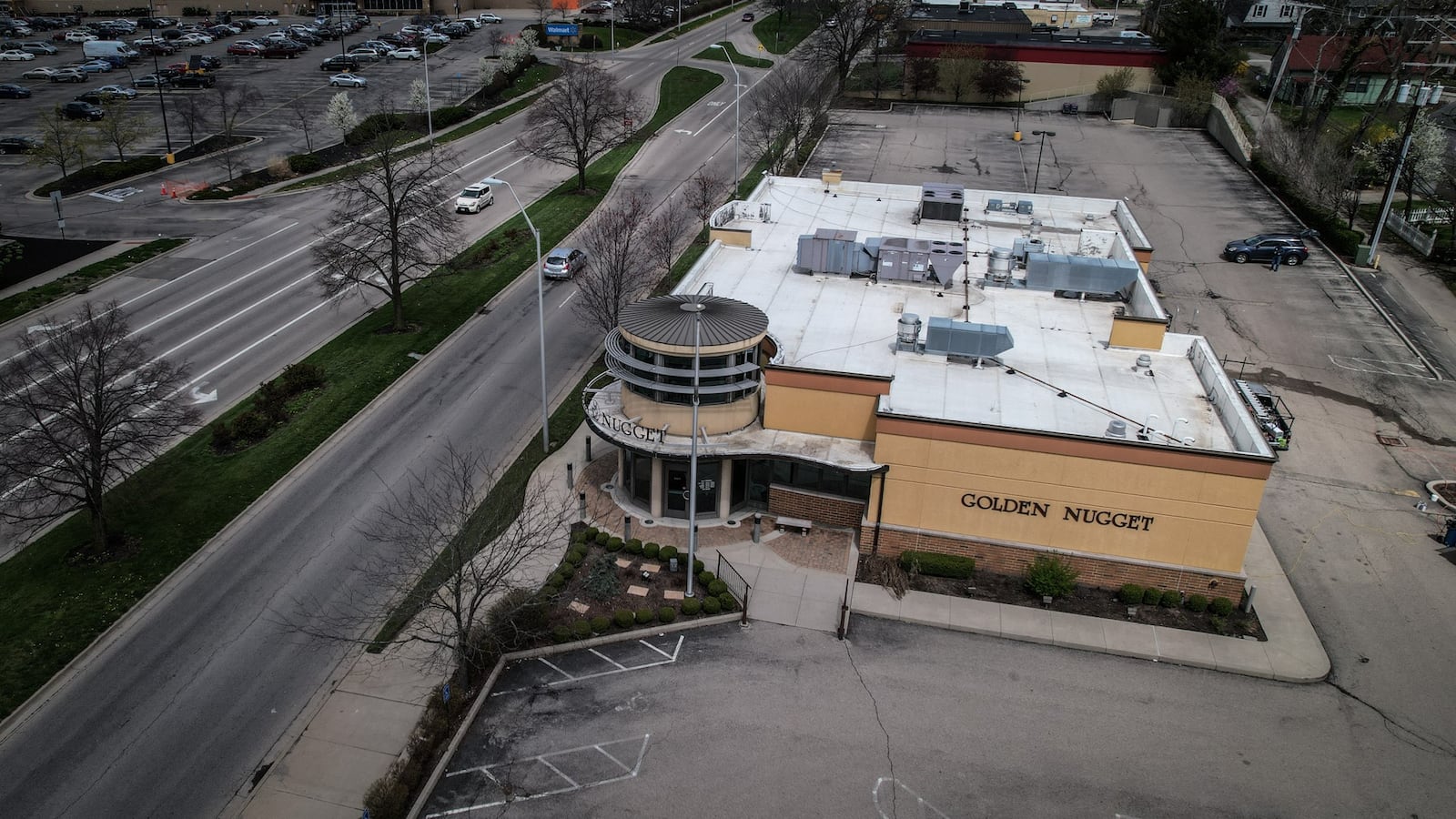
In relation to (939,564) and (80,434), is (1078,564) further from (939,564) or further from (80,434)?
(80,434)

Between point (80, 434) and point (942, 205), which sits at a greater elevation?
point (942, 205)

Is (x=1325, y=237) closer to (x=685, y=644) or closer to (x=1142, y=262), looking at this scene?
(x=1142, y=262)

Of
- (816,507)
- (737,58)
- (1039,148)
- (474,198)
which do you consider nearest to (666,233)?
(474,198)

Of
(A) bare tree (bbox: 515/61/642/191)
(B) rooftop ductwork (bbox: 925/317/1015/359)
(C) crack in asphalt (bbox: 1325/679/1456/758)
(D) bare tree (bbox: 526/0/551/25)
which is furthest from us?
(D) bare tree (bbox: 526/0/551/25)

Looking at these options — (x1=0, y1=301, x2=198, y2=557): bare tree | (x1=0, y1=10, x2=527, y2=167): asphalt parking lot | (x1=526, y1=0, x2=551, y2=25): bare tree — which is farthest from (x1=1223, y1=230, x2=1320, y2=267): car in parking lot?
(x1=526, y1=0, x2=551, y2=25): bare tree

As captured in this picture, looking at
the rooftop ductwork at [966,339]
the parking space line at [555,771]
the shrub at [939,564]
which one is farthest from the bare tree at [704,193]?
the parking space line at [555,771]

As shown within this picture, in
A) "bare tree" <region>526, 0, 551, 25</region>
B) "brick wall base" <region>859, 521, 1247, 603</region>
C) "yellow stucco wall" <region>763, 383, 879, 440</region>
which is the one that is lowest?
"brick wall base" <region>859, 521, 1247, 603</region>

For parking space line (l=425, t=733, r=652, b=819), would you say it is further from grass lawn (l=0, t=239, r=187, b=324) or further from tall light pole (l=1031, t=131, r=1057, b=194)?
tall light pole (l=1031, t=131, r=1057, b=194)
